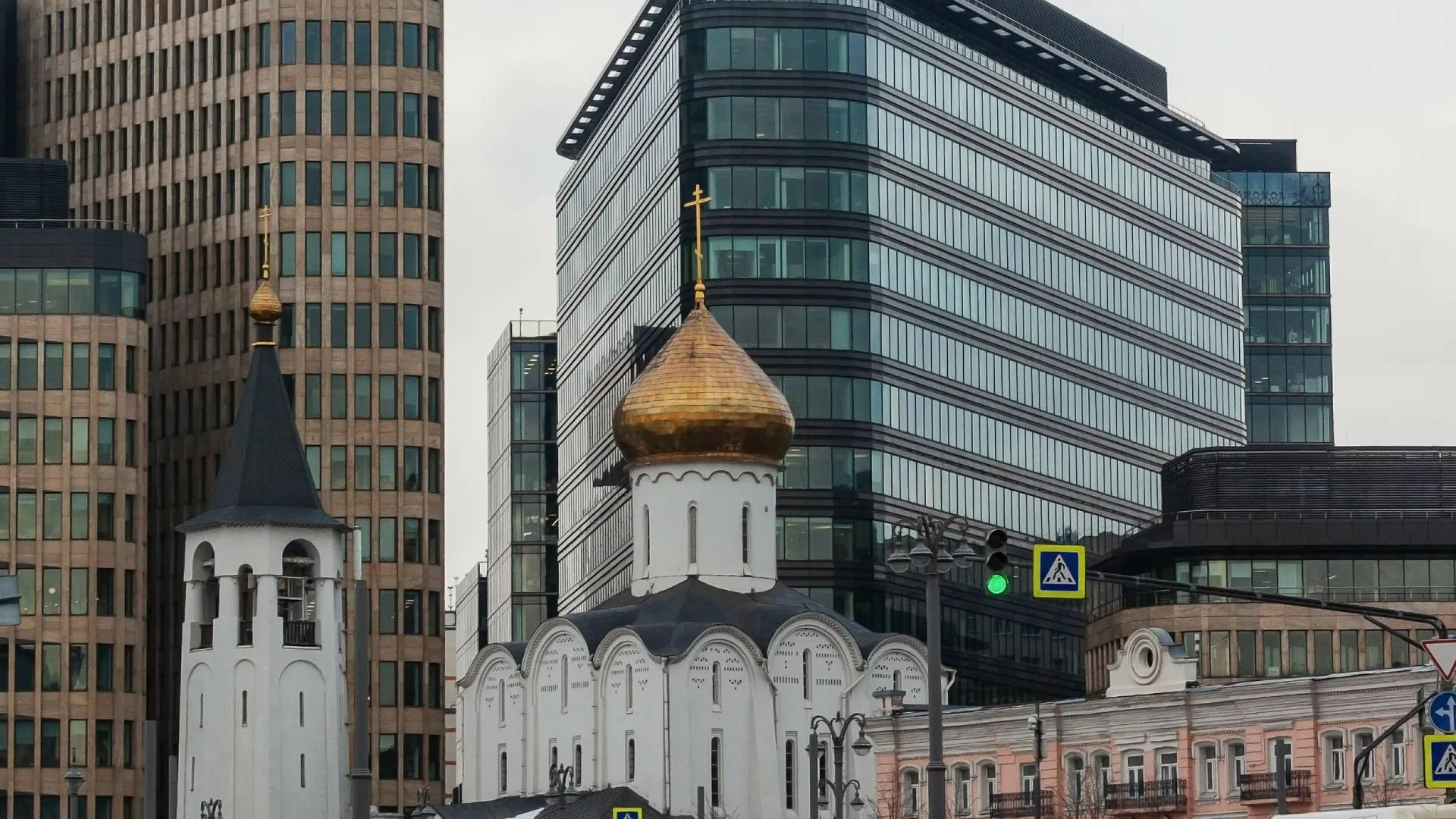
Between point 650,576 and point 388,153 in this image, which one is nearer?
point 650,576

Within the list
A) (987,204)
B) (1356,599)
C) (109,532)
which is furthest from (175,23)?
(1356,599)

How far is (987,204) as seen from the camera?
136 m

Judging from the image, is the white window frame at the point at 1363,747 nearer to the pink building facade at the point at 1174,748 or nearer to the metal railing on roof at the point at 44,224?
the pink building facade at the point at 1174,748

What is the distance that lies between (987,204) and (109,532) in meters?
36.1

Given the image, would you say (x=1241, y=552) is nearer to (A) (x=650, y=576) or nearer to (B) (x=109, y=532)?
(A) (x=650, y=576)

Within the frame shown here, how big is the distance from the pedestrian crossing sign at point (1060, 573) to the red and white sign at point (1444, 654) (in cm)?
486

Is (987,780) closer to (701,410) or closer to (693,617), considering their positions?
(693,617)

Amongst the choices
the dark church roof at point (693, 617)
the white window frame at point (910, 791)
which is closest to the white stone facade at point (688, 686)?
the dark church roof at point (693, 617)

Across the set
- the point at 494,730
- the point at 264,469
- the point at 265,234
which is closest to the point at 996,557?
the point at 494,730

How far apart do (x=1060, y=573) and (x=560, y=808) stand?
50.4 metres

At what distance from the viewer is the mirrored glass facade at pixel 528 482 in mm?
174875

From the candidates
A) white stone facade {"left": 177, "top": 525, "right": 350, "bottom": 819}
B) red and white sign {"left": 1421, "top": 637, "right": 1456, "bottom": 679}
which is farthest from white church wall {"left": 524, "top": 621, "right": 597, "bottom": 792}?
red and white sign {"left": 1421, "top": 637, "right": 1456, "bottom": 679}

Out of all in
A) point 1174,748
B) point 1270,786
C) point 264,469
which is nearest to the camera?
point 1270,786

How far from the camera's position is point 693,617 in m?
102
